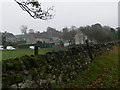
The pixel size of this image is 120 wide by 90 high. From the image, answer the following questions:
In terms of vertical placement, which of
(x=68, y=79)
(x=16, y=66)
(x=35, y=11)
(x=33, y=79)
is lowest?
(x=68, y=79)

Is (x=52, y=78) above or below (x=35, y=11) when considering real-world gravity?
below

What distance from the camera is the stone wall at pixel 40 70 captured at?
4.62 m

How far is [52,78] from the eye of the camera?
6648 millimetres

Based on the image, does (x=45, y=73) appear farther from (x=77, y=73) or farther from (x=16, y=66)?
(x=77, y=73)

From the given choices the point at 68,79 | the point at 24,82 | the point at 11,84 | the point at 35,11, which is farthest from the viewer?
the point at 68,79

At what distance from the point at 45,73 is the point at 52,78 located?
0.50 metres

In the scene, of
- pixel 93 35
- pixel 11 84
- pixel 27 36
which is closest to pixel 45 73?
pixel 11 84

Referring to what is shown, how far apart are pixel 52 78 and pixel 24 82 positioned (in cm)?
190

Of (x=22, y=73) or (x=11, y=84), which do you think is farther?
(x=22, y=73)

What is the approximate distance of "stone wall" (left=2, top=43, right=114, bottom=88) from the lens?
182 inches

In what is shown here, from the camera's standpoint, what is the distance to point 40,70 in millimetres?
6094

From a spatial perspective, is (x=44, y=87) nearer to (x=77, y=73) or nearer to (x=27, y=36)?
(x=77, y=73)

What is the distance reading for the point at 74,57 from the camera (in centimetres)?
977

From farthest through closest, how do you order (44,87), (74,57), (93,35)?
(93,35), (74,57), (44,87)
